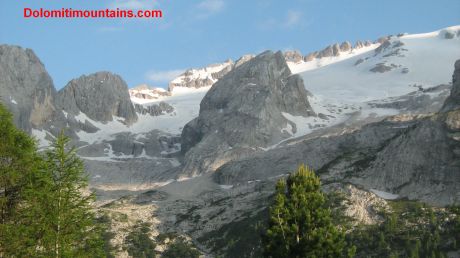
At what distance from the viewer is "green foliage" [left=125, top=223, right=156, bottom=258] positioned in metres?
153

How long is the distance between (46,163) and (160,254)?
124m

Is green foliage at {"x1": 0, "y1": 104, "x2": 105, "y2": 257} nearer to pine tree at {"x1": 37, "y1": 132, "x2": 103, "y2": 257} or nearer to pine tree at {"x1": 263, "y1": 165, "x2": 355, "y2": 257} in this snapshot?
pine tree at {"x1": 37, "y1": 132, "x2": 103, "y2": 257}

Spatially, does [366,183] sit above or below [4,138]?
below

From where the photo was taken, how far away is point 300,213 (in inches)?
2008

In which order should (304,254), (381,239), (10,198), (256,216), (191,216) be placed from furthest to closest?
(191,216)
(256,216)
(381,239)
(304,254)
(10,198)

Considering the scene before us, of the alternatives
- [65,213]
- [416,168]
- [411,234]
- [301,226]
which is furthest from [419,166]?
[65,213]

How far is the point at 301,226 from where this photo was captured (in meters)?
50.9

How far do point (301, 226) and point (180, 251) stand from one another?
10930 centimetres

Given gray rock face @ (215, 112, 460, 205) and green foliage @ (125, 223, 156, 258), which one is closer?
green foliage @ (125, 223, 156, 258)

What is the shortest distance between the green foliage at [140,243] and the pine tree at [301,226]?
10562 cm

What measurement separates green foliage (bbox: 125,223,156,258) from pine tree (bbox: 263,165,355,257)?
→ 106 m

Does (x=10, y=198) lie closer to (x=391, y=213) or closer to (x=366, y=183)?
(x=391, y=213)

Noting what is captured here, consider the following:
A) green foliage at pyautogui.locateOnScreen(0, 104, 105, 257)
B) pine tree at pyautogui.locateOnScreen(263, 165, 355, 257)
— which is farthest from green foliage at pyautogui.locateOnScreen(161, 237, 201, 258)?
green foliage at pyautogui.locateOnScreen(0, 104, 105, 257)

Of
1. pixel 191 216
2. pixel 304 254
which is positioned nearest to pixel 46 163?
pixel 304 254
